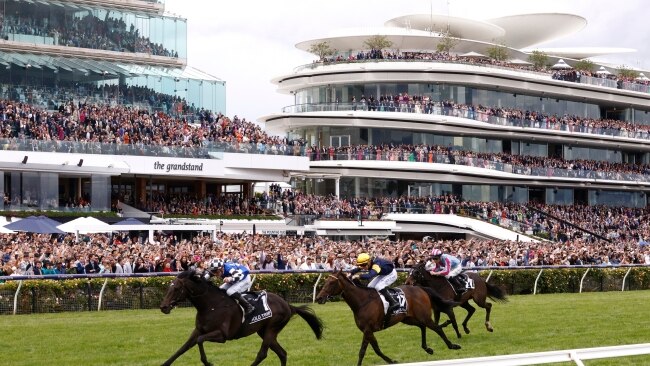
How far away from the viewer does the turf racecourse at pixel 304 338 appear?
12664 mm

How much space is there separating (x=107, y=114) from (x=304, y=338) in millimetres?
23056

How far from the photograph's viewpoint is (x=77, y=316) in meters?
17.6

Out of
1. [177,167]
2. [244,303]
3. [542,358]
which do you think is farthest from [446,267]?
[177,167]

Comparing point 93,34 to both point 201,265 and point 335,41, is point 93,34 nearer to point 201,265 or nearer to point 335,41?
point 335,41

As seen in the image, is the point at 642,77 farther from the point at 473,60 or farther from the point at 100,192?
the point at 100,192

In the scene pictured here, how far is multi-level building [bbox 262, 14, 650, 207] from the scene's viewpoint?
46.7 meters

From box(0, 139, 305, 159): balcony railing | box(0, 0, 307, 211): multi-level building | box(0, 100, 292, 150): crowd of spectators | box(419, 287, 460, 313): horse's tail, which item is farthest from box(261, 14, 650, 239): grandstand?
box(419, 287, 460, 313): horse's tail

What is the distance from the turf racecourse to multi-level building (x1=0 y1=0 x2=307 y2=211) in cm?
1514

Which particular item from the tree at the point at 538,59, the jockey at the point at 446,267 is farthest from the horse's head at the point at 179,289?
the tree at the point at 538,59

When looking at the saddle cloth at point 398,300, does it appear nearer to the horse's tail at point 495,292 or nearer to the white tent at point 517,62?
the horse's tail at point 495,292

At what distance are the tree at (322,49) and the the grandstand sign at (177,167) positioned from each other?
47.8 ft

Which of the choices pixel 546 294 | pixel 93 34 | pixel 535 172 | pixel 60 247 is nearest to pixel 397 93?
pixel 535 172

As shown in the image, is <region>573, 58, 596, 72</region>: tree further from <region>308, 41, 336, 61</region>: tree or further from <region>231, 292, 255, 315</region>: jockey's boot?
<region>231, 292, 255, 315</region>: jockey's boot

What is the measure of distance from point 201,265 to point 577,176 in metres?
35.3
